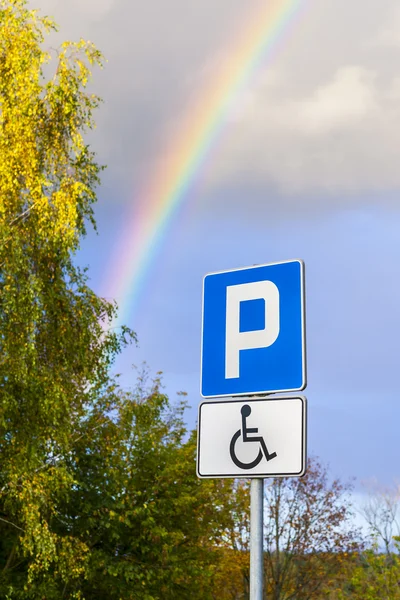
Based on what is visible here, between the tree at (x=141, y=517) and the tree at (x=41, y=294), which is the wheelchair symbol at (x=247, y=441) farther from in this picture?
the tree at (x=141, y=517)

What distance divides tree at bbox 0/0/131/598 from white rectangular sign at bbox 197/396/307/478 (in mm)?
12327

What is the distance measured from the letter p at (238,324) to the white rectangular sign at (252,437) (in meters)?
0.22

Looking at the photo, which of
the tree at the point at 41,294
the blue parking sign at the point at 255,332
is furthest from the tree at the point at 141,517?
the blue parking sign at the point at 255,332

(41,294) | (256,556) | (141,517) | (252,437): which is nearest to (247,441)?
(252,437)

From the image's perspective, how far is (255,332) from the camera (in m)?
4.52

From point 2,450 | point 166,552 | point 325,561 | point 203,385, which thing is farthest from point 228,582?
point 203,385

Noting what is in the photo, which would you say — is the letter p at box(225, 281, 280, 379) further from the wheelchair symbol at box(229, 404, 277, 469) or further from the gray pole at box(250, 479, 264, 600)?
the gray pole at box(250, 479, 264, 600)

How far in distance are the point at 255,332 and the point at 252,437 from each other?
1.88ft

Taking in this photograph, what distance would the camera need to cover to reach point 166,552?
2817 centimetres

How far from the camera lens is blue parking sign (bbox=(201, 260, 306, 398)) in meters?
4.34

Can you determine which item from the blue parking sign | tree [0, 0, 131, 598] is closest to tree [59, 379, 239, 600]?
tree [0, 0, 131, 598]

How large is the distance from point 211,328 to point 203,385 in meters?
0.31

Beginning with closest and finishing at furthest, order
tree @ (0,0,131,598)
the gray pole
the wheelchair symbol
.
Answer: the gray pole, the wheelchair symbol, tree @ (0,0,131,598)

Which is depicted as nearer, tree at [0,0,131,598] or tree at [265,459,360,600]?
tree at [0,0,131,598]
